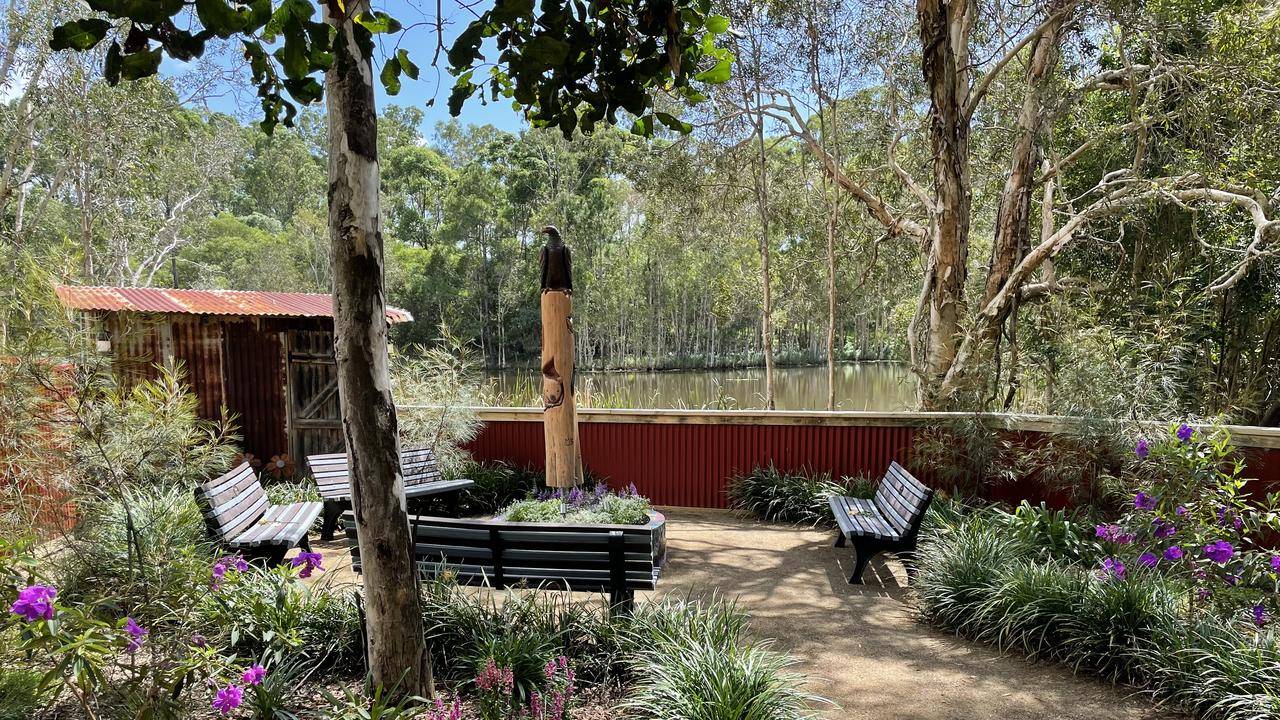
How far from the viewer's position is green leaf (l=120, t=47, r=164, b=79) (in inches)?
58.4

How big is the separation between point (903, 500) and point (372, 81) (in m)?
4.71

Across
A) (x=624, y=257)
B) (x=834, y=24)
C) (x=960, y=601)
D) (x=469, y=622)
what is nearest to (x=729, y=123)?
(x=834, y=24)

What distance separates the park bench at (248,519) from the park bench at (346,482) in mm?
717

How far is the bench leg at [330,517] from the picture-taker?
664cm

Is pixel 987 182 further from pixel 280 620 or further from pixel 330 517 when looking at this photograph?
pixel 280 620

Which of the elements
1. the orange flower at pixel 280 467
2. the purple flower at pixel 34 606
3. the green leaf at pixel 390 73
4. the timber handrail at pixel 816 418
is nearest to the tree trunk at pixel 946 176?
the timber handrail at pixel 816 418

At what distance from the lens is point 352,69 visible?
2.48 m

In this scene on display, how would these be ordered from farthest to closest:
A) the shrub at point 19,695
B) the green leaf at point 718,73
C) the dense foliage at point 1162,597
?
the dense foliage at point 1162,597 < the shrub at point 19,695 < the green leaf at point 718,73

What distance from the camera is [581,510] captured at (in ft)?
19.8

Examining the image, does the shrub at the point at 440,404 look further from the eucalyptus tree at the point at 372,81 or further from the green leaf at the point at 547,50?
the green leaf at the point at 547,50

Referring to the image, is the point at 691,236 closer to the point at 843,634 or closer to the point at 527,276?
the point at 843,634

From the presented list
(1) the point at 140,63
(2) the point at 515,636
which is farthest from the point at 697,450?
(1) the point at 140,63

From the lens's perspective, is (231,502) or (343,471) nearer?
(231,502)

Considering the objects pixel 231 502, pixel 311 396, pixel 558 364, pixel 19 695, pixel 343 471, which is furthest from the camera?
pixel 311 396
